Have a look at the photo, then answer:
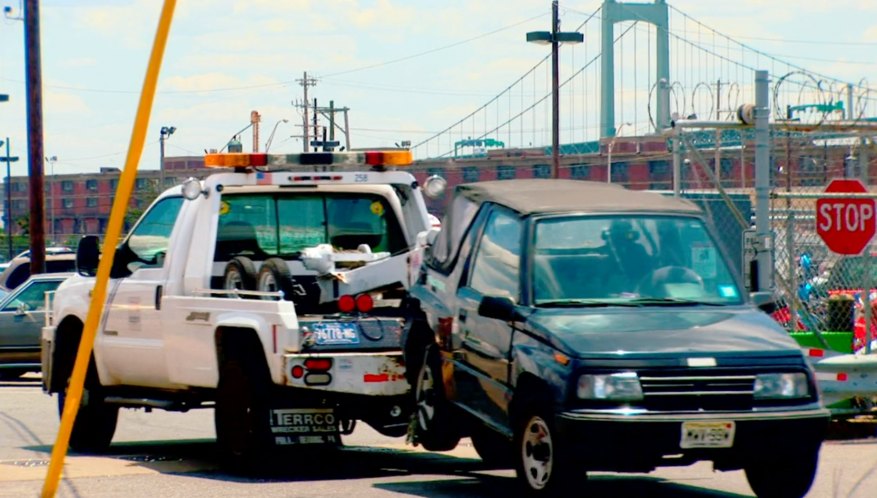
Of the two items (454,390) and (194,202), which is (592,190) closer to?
(454,390)

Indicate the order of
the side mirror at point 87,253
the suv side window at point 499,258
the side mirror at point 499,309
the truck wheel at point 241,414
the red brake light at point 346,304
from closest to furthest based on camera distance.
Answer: the side mirror at point 499,309, the suv side window at point 499,258, the truck wheel at point 241,414, the red brake light at point 346,304, the side mirror at point 87,253

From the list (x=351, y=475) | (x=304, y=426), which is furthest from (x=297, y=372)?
(x=351, y=475)

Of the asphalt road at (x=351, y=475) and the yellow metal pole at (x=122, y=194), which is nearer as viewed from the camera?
the yellow metal pole at (x=122, y=194)

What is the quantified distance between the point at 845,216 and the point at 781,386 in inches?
247

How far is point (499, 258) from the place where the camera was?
32.3ft

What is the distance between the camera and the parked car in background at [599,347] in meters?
8.37

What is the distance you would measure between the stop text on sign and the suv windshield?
495cm

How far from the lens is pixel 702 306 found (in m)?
9.36

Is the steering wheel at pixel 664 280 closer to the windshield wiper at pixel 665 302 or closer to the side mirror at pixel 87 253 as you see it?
the windshield wiper at pixel 665 302

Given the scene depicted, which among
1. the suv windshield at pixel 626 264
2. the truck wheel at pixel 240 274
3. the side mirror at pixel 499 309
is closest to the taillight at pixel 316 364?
the truck wheel at pixel 240 274

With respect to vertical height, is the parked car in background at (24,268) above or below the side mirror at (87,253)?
below

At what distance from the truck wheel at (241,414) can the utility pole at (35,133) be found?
18.6 m

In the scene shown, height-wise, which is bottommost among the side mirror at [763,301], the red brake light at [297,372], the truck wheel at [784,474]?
the truck wheel at [784,474]

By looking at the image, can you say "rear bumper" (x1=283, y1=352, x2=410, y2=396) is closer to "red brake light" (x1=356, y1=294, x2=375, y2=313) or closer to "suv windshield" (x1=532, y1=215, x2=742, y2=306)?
"red brake light" (x1=356, y1=294, x2=375, y2=313)
